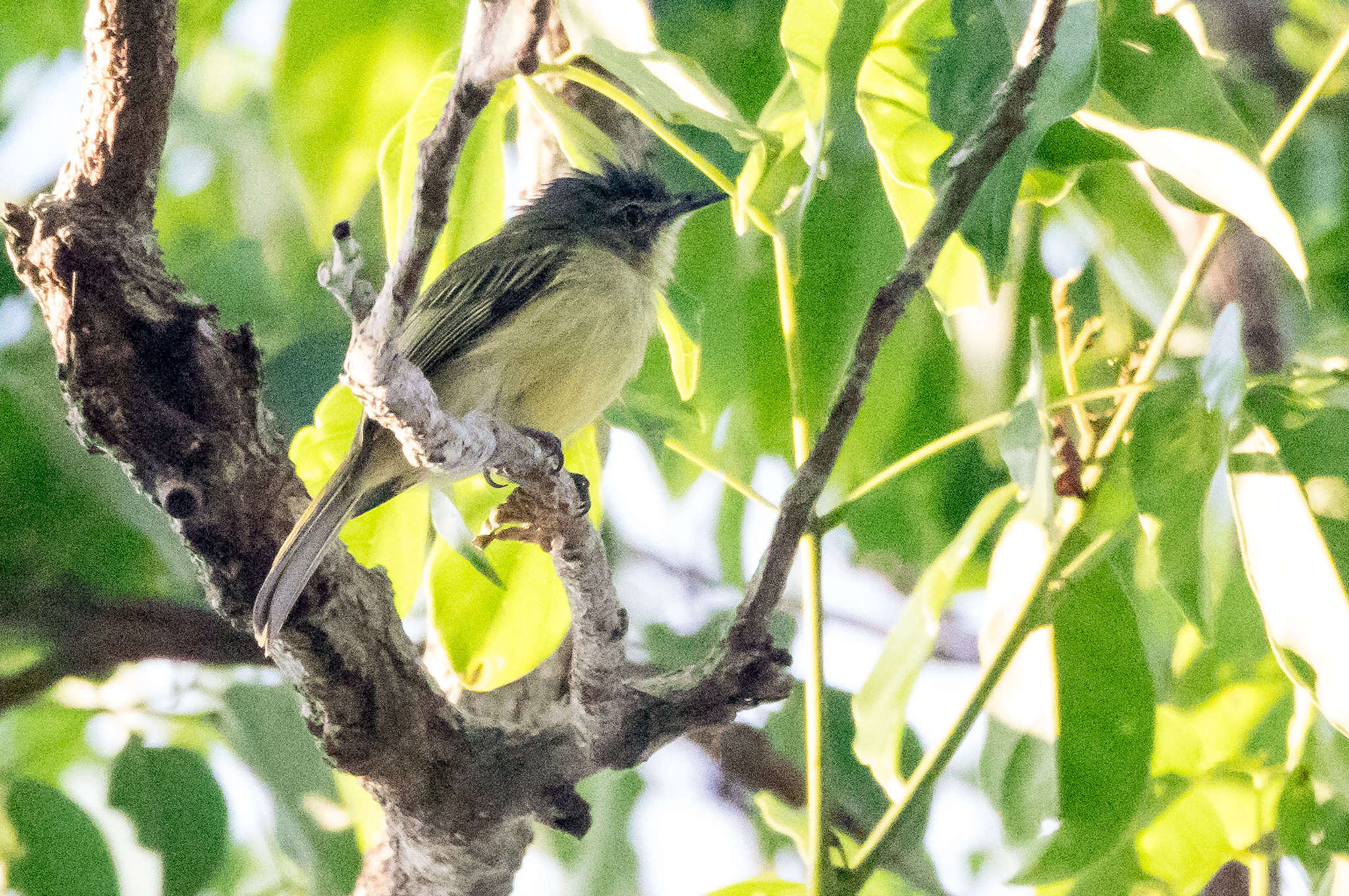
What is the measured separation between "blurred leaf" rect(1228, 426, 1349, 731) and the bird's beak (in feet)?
4.89

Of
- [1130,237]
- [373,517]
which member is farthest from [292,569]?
[1130,237]

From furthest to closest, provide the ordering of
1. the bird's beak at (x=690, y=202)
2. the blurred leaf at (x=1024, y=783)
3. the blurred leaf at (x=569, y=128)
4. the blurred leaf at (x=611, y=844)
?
the blurred leaf at (x=611, y=844) < the bird's beak at (x=690, y=202) < the blurred leaf at (x=569, y=128) < the blurred leaf at (x=1024, y=783)

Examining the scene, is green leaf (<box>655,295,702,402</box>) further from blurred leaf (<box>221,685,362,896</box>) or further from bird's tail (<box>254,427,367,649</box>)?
blurred leaf (<box>221,685,362,896</box>)

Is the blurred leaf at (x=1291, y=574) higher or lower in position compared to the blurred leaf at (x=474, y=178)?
lower

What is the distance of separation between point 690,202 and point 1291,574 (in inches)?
72.8

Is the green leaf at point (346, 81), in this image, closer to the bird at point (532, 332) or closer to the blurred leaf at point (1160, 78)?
the bird at point (532, 332)

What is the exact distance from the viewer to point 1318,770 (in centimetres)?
199

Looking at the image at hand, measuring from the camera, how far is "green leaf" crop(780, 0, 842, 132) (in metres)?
1.74

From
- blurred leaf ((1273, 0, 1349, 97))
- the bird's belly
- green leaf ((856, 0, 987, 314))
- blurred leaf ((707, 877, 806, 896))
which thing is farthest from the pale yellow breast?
blurred leaf ((1273, 0, 1349, 97))

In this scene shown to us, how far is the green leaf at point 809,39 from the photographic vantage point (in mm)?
1738

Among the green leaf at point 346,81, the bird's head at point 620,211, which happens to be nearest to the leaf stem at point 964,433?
the green leaf at point 346,81

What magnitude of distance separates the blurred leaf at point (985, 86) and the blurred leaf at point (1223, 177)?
13 centimetres

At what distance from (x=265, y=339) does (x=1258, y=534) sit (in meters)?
2.43

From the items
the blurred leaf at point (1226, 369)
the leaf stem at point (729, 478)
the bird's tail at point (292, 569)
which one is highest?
the blurred leaf at point (1226, 369)
